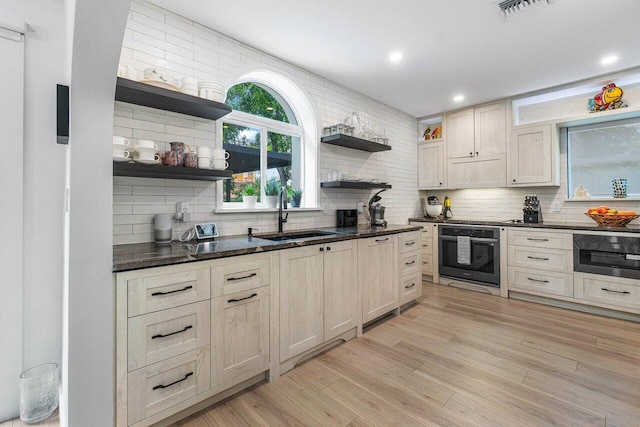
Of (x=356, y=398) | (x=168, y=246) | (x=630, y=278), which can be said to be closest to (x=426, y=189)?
(x=630, y=278)

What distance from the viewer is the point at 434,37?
2.58 meters

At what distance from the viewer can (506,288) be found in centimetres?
383

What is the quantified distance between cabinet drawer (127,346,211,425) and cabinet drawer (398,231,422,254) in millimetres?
Answer: 2247

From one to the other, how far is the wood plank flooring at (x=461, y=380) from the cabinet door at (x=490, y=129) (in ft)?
7.81

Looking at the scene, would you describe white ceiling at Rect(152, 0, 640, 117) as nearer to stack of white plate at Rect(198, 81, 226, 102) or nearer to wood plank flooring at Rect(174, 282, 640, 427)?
stack of white plate at Rect(198, 81, 226, 102)

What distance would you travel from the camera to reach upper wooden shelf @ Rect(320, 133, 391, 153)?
3193 millimetres

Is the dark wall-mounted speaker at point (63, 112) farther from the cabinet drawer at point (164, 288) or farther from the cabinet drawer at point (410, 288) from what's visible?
the cabinet drawer at point (410, 288)

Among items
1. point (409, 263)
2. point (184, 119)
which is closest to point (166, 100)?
point (184, 119)

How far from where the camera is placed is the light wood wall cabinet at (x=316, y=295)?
2121 mm

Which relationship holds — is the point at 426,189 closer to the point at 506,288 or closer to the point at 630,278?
the point at 506,288

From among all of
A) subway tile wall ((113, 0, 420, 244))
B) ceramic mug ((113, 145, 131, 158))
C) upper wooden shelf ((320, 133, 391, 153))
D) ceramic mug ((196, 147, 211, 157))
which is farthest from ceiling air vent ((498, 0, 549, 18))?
ceramic mug ((113, 145, 131, 158))

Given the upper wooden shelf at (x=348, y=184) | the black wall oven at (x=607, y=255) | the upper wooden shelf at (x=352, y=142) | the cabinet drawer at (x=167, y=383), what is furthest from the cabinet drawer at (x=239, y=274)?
the black wall oven at (x=607, y=255)

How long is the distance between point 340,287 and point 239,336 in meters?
0.98

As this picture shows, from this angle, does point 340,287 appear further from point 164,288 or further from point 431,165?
point 431,165
